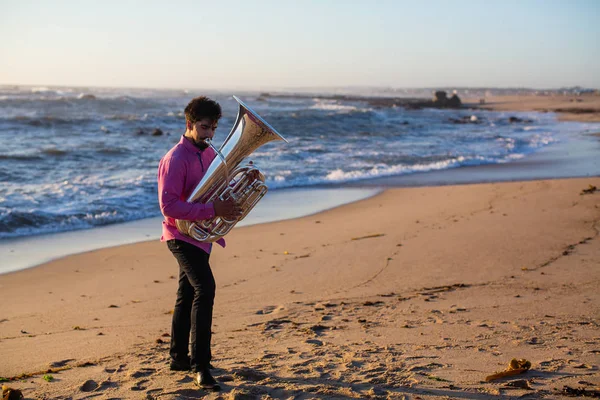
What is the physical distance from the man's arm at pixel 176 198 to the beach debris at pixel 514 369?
197 centimetres

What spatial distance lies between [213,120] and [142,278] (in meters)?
3.47

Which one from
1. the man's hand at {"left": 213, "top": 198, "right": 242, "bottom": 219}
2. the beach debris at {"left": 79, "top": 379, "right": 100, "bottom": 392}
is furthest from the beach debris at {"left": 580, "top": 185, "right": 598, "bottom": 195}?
the beach debris at {"left": 79, "top": 379, "right": 100, "bottom": 392}

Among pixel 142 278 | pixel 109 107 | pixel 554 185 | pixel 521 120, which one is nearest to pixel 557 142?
pixel 554 185

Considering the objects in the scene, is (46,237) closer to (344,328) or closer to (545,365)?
(344,328)

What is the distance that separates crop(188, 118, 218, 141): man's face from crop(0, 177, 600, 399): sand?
1519 millimetres

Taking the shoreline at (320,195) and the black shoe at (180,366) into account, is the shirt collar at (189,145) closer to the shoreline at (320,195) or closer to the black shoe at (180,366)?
the black shoe at (180,366)

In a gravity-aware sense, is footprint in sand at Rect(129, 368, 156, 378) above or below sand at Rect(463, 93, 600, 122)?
below

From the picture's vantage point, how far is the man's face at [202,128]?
3.67 m

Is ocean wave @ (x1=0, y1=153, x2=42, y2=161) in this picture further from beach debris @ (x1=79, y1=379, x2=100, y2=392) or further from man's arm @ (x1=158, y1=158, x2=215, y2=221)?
man's arm @ (x1=158, y1=158, x2=215, y2=221)

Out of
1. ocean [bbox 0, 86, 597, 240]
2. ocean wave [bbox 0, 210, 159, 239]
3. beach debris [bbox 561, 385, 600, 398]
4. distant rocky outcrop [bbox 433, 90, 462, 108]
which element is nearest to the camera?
beach debris [bbox 561, 385, 600, 398]

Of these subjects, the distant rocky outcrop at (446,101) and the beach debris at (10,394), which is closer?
the beach debris at (10,394)

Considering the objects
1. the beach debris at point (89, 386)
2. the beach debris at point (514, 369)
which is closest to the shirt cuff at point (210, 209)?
the beach debris at point (89, 386)

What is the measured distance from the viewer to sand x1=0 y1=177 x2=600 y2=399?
3.71 m

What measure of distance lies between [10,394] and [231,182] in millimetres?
1759
